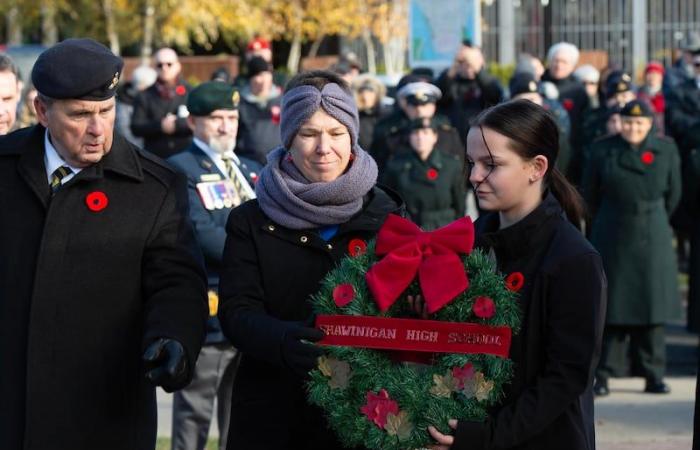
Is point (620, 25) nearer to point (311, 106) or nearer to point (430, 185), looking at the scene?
point (430, 185)

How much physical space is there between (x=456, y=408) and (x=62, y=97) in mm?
1456

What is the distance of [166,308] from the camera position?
4.16m

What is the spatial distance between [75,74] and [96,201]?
1.24 ft

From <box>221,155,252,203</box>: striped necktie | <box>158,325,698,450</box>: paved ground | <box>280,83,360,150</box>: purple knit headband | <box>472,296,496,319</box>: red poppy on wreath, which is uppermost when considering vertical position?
<box>280,83,360,150</box>: purple knit headband

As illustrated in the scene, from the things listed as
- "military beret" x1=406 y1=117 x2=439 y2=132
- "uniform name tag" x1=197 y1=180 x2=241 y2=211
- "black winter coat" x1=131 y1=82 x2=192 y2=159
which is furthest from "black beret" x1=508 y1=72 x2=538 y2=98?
"uniform name tag" x1=197 y1=180 x2=241 y2=211

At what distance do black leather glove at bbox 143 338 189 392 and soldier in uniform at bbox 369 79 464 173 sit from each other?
6.19 metres

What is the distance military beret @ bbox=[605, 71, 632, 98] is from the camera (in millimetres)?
12039

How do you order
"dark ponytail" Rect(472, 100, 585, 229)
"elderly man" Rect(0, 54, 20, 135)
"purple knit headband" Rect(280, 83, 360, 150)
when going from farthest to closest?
"elderly man" Rect(0, 54, 20, 135) < "purple knit headband" Rect(280, 83, 360, 150) < "dark ponytail" Rect(472, 100, 585, 229)

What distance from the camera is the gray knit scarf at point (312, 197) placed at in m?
4.34

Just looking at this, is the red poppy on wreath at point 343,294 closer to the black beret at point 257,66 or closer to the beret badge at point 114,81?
the beret badge at point 114,81

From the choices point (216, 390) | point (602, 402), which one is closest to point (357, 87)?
point (602, 402)

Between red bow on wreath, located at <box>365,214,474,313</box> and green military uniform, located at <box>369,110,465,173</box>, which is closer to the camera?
red bow on wreath, located at <box>365,214,474,313</box>

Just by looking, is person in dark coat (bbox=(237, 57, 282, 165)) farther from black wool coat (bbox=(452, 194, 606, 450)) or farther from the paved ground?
black wool coat (bbox=(452, 194, 606, 450))

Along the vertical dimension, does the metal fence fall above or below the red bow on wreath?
below
